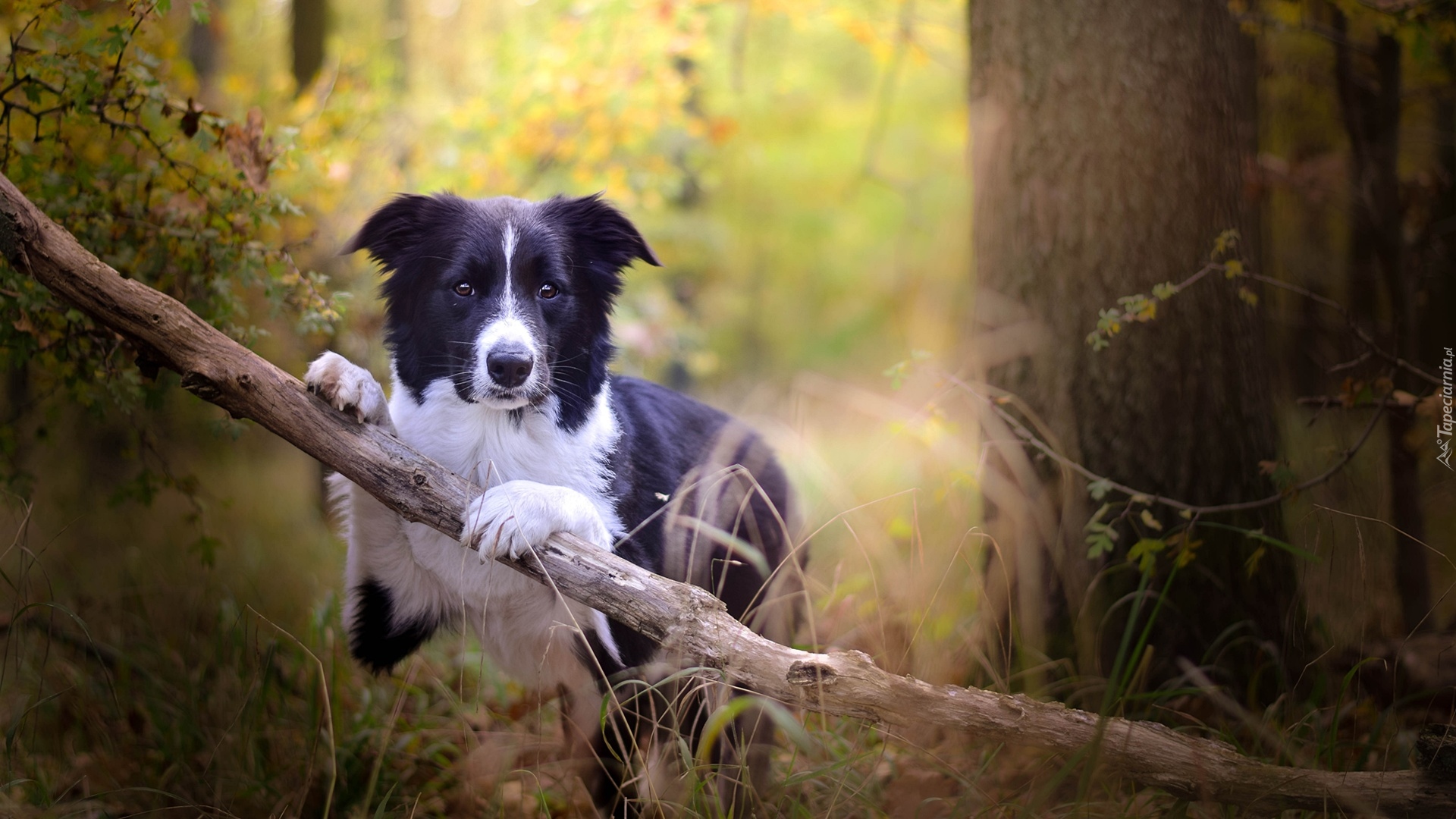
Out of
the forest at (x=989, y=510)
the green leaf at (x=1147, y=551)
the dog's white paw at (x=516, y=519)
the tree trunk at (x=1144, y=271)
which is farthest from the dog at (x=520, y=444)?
the tree trunk at (x=1144, y=271)

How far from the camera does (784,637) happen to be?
3492 millimetres

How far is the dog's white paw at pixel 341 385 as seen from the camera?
239 centimetres

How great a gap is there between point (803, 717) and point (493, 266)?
1.88 m

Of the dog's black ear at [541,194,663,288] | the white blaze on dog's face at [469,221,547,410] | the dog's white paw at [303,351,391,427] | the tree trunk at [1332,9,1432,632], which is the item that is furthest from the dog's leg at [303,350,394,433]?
the tree trunk at [1332,9,1432,632]

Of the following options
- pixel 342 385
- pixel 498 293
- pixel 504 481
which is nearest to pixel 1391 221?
pixel 498 293

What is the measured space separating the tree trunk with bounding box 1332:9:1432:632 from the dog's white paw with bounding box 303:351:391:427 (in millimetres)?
4074

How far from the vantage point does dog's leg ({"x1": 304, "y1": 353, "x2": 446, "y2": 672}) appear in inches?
111

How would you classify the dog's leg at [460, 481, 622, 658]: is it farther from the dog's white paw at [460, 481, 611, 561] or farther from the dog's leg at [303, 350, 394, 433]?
the dog's leg at [303, 350, 394, 433]

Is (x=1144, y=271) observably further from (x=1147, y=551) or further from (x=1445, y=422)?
(x=1445, y=422)

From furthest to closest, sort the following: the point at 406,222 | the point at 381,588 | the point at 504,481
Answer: the point at 406,222 < the point at 381,588 < the point at 504,481

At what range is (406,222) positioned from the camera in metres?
3.03

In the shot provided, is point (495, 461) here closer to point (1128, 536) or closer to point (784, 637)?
point (784, 637)

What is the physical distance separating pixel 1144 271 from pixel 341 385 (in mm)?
2981

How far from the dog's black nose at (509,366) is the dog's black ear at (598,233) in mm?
598
